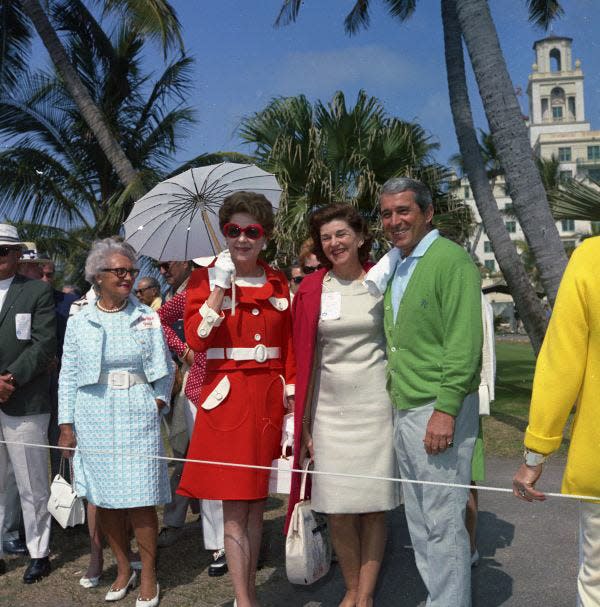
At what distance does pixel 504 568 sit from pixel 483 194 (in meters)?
6.76

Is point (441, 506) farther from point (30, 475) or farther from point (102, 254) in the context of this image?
point (30, 475)

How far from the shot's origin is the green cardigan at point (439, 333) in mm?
3250

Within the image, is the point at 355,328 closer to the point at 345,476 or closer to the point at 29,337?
the point at 345,476

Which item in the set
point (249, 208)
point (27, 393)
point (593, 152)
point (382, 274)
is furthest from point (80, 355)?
point (593, 152)

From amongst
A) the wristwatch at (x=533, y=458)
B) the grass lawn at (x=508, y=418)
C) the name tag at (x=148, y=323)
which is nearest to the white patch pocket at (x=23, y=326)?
the name tag at (x=148, y=323)

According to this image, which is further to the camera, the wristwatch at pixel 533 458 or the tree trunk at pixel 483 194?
the tree trunk at pixel 483 194

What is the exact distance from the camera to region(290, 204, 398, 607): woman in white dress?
3.77 metres

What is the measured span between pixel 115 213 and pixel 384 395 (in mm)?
11247

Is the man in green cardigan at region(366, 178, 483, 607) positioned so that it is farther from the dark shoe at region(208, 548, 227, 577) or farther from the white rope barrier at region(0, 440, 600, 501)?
the dark shoe at region(208, 548, 227, 577)

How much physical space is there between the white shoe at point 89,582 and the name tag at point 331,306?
7.35 ft

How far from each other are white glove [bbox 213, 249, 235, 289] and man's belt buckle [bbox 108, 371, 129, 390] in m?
0.96

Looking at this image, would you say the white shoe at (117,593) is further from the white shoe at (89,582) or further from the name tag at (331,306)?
the name tag at (331,306)

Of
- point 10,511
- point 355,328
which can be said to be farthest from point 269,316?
point 10,511

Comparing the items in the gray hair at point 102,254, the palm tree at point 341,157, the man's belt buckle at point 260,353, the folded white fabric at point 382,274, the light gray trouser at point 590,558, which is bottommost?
the light gray trouser at point 590,558
